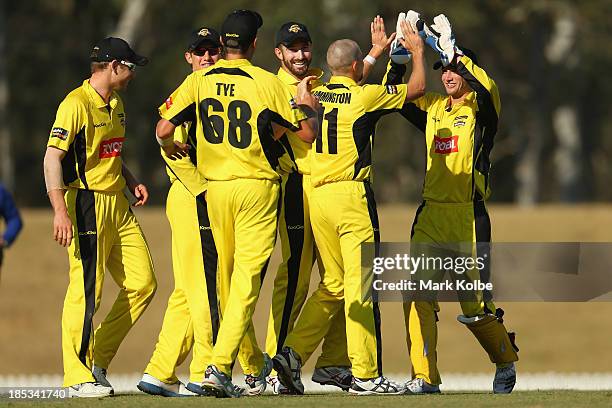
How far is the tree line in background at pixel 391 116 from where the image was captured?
129ft

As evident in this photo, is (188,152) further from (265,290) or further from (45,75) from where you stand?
(45,75)

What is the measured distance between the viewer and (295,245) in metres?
11.1

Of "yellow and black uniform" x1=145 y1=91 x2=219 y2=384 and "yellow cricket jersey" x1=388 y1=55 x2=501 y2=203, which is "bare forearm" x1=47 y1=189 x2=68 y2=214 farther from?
"yellow cricket jersey" x1=388 y1=55 x2=501 y2=203

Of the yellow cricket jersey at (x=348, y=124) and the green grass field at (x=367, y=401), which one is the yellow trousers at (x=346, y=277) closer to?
the yellow cricket jersey at (x=348, y=124)

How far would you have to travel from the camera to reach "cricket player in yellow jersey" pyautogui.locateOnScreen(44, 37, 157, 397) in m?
10.2

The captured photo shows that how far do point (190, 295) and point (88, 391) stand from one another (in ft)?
3.43

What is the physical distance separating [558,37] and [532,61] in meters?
1.26

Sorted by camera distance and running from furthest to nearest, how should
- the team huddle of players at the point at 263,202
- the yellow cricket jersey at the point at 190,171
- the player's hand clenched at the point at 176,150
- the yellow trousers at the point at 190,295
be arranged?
the yellow cricket jersey at the point at 190,171, the yellow trousers at the point at 190,295, the player's hand clenched at the point at 176,150, the team huddle of players at the point at 263,202

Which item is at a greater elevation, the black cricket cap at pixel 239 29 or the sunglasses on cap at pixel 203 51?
the black cricket cap at pixel 239 29

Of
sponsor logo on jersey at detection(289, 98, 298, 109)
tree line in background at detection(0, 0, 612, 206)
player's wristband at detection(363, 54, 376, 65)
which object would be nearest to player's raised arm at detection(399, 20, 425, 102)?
player's wristband at detection(363, 54, 376, 65)

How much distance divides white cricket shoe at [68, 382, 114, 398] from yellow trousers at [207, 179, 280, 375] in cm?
92

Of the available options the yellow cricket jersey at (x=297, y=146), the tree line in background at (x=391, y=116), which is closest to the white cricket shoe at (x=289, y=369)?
the yellow cricket jersey at (x=297, y=146)

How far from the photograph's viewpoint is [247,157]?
9.83 m

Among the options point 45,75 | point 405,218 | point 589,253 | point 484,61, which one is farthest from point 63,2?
point 589,253
